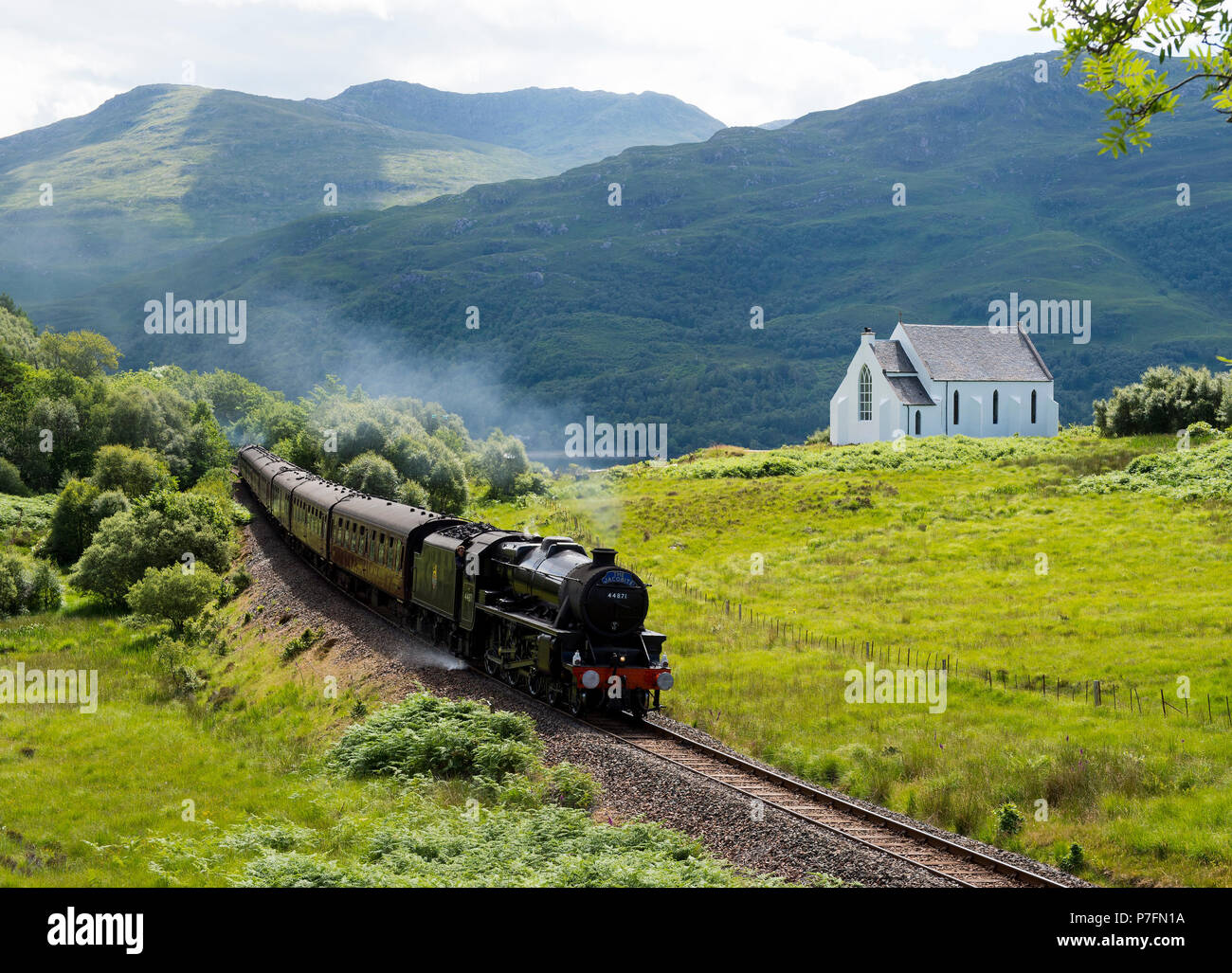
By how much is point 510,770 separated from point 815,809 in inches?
243

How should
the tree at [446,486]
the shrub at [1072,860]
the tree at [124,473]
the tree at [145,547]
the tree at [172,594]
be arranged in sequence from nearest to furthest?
the shrub at [1072,860], the tree at [172,594], the tree at [145,547], the tree at [446,486], the tree at [124,473]

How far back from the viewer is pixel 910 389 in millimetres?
87250

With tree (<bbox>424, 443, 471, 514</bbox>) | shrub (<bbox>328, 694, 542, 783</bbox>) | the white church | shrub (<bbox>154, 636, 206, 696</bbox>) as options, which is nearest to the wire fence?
shrub (<bbox>328, 694, 542, 783</bbox>)

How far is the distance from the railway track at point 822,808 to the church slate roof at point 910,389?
68.0m

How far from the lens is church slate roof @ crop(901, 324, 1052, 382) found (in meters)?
88.5

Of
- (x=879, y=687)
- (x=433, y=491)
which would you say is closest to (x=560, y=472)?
(x=433, y=491)

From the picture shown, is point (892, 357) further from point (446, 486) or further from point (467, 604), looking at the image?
point (467, 604)

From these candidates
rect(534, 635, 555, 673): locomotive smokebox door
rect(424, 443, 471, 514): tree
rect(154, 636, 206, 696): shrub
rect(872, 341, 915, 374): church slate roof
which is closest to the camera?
rect(534, 635, 555, 673): locomotive smokebox door

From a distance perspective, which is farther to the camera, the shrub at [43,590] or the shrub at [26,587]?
the shrub at [43,590]

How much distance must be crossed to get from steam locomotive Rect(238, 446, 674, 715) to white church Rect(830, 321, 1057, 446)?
58585mm

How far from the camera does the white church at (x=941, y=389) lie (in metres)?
86.8

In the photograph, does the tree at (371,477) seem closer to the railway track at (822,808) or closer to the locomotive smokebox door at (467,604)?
the locomotive smokebox door at (467,604)

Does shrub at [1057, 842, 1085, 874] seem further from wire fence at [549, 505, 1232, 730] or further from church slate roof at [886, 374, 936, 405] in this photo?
church slate roof at [886, 374, 936, 405]

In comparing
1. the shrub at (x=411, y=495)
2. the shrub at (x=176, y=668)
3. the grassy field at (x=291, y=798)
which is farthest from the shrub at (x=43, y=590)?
the shrub at (x=411, y=495)
